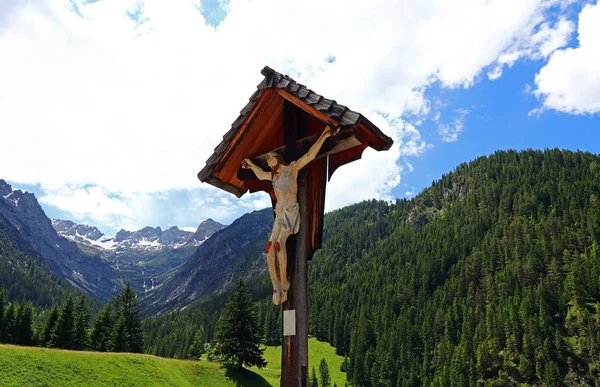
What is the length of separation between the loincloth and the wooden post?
0.08 m

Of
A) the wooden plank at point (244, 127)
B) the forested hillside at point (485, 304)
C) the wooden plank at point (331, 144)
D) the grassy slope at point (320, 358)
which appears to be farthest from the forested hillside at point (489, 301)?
the wooden plank at point (244, 127)

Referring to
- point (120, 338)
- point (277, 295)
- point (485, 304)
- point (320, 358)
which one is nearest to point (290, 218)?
point (277, 295)

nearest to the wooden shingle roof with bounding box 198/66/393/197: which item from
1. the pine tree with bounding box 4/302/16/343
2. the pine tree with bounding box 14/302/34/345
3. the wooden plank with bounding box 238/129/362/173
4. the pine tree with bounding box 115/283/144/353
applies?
the wooden plank with bounding box 238/129/362/173

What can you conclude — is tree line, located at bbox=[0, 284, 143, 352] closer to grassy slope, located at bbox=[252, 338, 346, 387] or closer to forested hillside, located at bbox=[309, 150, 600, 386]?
grassy slope, located at bbox=[252, 338, 346, 387]

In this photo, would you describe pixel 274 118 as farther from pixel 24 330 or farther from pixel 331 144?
pixel 24 330

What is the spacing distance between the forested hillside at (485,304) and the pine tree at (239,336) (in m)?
66.7

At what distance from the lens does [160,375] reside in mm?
53000

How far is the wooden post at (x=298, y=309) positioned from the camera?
511cm

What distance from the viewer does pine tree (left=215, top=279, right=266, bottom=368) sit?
65.4 metres

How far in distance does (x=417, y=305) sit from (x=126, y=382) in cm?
12882

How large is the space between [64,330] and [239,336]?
26.3 meters

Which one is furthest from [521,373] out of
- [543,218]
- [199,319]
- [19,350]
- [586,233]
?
[199,319]

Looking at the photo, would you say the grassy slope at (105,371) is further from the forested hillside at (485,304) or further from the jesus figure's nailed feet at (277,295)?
the forested hillside at (485,304)

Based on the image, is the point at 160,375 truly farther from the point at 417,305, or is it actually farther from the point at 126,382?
the point at 417,305
